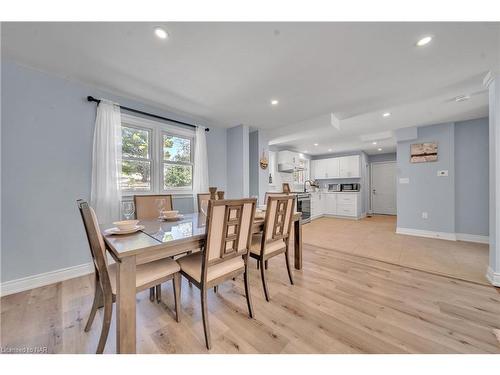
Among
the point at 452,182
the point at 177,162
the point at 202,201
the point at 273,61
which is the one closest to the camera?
the point at 273,61

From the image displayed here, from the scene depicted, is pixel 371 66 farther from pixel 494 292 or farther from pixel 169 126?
pixel 169 126

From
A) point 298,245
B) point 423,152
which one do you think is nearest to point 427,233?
point 423,152

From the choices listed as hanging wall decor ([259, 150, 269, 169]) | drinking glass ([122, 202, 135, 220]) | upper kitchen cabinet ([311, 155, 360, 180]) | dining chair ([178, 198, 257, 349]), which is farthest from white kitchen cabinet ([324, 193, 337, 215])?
drinking glass ([122, 202, 135, 220])

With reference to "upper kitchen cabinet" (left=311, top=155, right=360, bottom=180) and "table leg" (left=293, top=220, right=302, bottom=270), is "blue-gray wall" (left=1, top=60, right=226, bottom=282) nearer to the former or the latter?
"table leg" (left=293, top=220, right=302, bottom=270)

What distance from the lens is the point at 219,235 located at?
1290 mm

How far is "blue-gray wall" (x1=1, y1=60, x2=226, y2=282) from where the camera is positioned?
1.82 m

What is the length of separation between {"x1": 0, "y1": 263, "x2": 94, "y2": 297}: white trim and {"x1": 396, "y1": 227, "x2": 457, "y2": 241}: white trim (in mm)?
5612

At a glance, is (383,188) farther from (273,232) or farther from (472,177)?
(273,232)

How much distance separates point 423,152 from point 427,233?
1671mm

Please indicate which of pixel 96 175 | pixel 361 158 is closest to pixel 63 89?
pixel 96 175

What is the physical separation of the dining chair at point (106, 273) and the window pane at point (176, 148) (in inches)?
76.6

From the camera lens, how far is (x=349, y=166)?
6090 mm

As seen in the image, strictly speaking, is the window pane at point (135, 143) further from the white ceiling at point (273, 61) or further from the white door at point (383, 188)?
the white door at point (383, 188)

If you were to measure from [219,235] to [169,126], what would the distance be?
2392 millimetres
